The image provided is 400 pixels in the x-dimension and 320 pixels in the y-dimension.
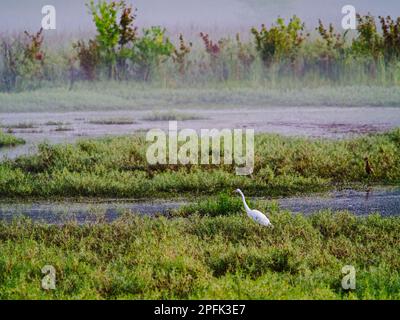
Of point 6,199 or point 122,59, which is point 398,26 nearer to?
point 122,59

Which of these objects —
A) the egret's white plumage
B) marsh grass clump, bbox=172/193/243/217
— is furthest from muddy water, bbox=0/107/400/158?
the egret's white plumage

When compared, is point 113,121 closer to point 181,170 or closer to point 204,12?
point 181,170

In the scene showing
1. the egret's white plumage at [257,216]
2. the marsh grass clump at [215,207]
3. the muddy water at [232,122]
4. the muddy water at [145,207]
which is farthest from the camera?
the muddy water at [232,122]

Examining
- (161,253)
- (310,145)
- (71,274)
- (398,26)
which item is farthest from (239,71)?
(71,274)

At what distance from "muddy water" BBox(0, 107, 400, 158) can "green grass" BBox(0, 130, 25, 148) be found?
5 cm

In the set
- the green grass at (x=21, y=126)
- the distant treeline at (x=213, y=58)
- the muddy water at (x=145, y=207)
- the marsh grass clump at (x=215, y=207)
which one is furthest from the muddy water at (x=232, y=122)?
the marsh grass clump at (x=215, y=207)

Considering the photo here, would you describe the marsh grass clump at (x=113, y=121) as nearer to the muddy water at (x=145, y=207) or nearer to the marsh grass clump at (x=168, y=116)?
the marsh grass clump at (x=168, y=116)

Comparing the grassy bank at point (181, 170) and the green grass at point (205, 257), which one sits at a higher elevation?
the grassy bank at point (181, 170)

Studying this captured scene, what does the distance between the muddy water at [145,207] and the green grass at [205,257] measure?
0.63 feet

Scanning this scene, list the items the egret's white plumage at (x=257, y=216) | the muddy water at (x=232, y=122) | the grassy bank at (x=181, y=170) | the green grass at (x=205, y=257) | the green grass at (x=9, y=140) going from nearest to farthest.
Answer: the green grass at (x=205, y=257) < the egret's white plumage at (x=257, y=216) < the grassy bank at (x=181, y=170) < the green grass at (x=9, y=140) < the muddy water at (x=232, y=122)

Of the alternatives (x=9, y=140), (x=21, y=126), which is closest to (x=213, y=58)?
(x=21, y=126)

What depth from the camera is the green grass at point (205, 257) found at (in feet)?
18.8

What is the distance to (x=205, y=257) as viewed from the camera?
6227 millimetres

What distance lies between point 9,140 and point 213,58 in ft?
6.95
